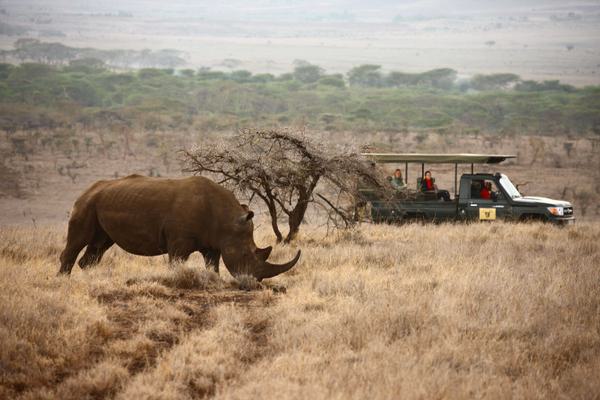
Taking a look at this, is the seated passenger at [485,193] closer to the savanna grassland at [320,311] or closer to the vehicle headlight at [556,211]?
the savanna grassland at [320,311]

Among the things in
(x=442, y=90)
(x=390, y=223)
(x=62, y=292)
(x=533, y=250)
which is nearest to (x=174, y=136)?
(x=390, y=223)

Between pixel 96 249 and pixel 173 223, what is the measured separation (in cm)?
192

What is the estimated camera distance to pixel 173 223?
12328mm

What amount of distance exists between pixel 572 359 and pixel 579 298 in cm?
241

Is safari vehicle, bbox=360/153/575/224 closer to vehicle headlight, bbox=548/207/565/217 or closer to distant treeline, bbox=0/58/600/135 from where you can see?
vehicle headlight, bbox=548/207/565/217

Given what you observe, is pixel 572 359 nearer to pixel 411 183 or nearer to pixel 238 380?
pixel 238 380

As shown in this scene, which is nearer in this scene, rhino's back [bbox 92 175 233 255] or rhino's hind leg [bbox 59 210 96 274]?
rhino's back [bbox 92 175 233 255]

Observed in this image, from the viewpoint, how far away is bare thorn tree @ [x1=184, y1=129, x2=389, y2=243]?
16969 mm

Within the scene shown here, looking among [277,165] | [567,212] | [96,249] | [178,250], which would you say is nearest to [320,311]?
[178,250]

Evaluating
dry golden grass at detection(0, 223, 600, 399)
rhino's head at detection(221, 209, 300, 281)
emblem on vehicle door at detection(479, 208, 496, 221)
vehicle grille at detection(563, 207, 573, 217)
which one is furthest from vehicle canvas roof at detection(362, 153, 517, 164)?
rhino's head at detection(221, 209, 300, 281)

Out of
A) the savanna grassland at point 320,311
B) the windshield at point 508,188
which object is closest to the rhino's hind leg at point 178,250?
the savanna grassland at point 320,311

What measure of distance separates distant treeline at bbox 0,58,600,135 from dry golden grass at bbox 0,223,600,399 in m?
40.3

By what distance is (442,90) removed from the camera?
98812mm

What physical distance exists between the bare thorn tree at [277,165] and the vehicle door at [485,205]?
3073 millimetres
